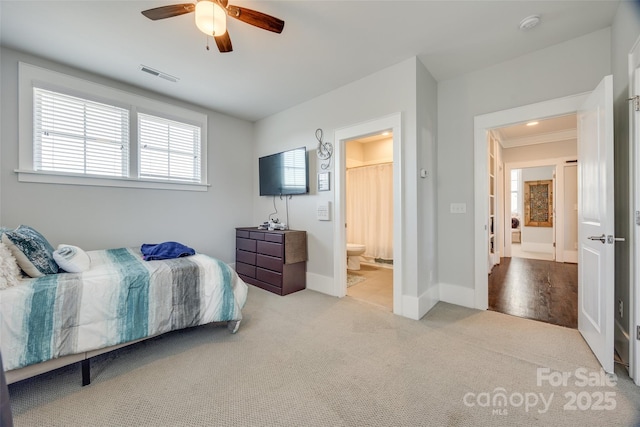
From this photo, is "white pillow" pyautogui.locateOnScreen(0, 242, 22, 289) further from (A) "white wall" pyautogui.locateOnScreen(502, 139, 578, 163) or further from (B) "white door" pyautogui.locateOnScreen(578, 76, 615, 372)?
(A) "white wall" pyautogui.locateOnScreen(502, 139, 578, 163)

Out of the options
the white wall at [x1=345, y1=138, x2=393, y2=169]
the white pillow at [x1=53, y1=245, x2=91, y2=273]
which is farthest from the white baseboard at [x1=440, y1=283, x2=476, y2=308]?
the white pillow at [x1=53, y1=245, x2=91, y2=273]

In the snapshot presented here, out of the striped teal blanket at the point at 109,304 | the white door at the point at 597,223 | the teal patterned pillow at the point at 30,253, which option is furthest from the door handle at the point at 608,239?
the teal patterned pillow at the point at 30,253

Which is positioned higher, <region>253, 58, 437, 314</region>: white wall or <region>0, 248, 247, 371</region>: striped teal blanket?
<region>253, 58, 437, 314</region>: white wall

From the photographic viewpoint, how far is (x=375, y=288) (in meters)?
3.63

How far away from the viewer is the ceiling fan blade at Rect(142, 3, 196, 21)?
1.75 m

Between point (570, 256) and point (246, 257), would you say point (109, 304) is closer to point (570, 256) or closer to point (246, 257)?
point (246, 257)

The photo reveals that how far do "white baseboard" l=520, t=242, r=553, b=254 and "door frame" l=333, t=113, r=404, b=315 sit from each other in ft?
19.3

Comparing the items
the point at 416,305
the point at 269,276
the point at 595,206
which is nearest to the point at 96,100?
the point at 269,276

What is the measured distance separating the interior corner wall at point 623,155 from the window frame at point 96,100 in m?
4.56

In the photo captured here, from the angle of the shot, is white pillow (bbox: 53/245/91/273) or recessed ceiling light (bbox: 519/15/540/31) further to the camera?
recessed ceiling light (bbox: 519/15/540/31)

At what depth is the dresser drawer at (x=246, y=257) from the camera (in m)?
3.83

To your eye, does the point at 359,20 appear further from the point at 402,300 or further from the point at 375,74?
the point at 402,300

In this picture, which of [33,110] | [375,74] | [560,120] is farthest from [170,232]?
[560,120]

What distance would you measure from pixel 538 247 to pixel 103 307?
8.47 m
